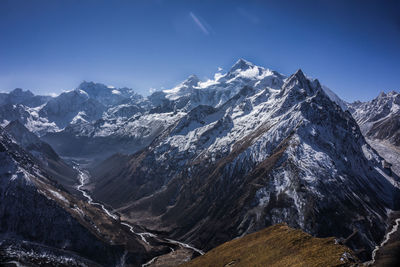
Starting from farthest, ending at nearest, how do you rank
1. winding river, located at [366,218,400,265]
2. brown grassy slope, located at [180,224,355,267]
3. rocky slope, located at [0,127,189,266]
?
winding river, located at [366,218,400,265] < rocky slope, located at [0,127,189,266] < brown grassy slope, located at [180,224,355,267]

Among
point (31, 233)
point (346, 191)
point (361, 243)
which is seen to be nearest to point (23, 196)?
point (31, 233)

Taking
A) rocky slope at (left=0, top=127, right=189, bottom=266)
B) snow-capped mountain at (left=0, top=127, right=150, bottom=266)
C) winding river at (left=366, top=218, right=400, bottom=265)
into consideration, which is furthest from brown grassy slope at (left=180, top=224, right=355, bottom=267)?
winding river at (left=366, top=218, right=400, bottom=265)

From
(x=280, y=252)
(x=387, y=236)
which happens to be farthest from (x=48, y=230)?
(x=387, y=236)

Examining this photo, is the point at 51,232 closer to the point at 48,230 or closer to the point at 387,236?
the point at 48,230

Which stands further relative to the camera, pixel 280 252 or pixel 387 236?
pixel 387 236

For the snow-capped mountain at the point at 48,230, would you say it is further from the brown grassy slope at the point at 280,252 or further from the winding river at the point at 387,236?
the winding river at the point at 387,236

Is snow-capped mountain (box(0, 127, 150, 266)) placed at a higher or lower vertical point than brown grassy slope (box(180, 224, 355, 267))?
higher

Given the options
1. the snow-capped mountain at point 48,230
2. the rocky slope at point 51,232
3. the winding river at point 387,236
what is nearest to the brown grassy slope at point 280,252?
the snow-capped mountain at point 48,230

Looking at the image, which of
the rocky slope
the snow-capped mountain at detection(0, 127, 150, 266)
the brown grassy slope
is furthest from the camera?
the rocky slope

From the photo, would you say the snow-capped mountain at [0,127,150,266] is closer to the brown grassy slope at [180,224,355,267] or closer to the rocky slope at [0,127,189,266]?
the rocky slope at [0,127,189,266]
